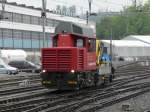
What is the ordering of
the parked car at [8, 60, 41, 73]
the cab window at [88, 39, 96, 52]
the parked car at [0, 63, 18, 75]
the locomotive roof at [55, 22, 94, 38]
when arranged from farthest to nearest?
the parked car at [8, 60, 41, 73], the parked car at [0, 63, 18, 75], the cab window at [88, 39, 96, 52], the locomotive roof at [55, 22, 94, 38]

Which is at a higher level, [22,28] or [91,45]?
[22,28]

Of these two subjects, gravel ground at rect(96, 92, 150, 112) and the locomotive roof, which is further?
the locomotive roof

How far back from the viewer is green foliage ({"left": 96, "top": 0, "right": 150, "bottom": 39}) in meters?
146

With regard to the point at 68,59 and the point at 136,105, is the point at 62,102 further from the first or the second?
the point at 68,59

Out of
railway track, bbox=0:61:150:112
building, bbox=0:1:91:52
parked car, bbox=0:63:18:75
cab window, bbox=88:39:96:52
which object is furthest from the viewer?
building, bbox=0:1:91:52

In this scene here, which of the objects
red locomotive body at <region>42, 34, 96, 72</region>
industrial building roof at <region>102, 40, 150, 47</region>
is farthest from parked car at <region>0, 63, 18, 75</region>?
industrial building roof at <region>102, 40, 150, 47</region>

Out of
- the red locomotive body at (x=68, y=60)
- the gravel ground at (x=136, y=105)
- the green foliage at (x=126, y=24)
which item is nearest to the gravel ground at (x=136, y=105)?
the gravel ground at (x=136, y=105)

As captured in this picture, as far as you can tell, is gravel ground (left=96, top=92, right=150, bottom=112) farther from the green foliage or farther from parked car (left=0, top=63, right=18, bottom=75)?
the green foliage

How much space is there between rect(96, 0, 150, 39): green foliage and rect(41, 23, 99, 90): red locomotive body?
114 metres

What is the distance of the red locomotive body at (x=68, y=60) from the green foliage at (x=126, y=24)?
114 metres

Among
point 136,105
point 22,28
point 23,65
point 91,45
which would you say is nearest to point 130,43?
point 22,28

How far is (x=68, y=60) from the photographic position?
958 inches

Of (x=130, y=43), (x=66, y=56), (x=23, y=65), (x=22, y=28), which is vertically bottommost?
(x=23, y=65)

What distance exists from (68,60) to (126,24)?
128728 millimetres
